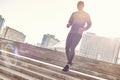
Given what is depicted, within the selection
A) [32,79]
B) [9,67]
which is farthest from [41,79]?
[9,67]

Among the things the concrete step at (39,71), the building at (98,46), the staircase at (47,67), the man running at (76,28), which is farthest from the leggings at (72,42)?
the building at (98,46)

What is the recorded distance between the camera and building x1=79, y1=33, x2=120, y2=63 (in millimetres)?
147000

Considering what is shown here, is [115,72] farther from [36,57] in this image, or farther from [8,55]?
[8,55]

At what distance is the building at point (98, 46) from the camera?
482 ft

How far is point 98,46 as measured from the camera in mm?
148750

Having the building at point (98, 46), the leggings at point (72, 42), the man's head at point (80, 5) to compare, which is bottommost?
the leggings at point (72, 42)

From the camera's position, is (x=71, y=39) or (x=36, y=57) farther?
(x=36, y=57)

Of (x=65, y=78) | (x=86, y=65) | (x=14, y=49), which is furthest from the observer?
(x=14, y=49)

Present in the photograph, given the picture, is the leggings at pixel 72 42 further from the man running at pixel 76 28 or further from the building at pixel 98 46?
the building at pixel 98 46

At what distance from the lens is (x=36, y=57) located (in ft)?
22.0

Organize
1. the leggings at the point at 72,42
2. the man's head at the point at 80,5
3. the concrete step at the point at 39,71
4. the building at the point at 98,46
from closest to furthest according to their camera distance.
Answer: the concrete step at the point at 39,71
the leggings at the point at 72,42
the man's head at the point at 80,5
the building at the point at 98,46

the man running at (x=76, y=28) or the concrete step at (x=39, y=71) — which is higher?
the man running at (x=76, y=28)

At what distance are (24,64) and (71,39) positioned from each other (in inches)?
54.3

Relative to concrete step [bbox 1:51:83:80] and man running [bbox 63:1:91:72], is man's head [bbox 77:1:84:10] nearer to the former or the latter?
man running [bbox 63:1:91:72]
